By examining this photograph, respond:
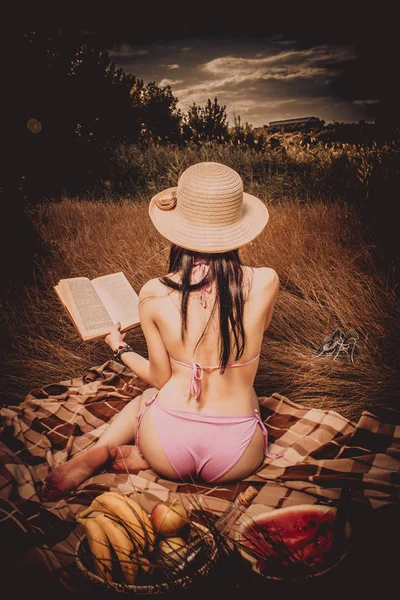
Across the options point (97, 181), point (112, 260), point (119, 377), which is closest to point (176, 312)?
point (119, 377)

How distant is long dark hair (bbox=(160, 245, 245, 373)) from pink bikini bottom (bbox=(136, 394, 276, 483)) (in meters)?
0.23

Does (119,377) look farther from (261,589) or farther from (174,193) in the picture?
(261,589)

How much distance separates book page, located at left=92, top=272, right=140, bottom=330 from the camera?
1.95 m

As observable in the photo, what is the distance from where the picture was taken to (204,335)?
137 centimetres

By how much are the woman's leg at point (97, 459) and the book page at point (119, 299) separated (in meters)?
0.41

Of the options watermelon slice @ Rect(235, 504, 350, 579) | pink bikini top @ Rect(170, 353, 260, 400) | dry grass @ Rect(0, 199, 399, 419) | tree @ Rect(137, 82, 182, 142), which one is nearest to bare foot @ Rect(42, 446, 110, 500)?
pink bikini top @ Rect(170, 353, 260, 400)

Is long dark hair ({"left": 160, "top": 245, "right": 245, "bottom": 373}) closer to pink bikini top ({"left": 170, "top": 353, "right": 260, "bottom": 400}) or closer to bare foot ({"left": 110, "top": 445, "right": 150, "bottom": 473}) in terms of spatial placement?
pink bikini top ({"left": 170, "top": 353, "right": 260, "bottom": 400})

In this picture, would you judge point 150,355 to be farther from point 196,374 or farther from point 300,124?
point 300,124

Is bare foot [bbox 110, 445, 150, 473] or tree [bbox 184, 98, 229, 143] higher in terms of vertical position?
tree [bbox 184, 98, 229, 143]

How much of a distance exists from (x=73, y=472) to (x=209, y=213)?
123 centimetres

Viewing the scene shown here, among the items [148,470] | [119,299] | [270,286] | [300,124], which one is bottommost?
[148,470]

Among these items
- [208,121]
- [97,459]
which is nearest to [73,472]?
[97,459]

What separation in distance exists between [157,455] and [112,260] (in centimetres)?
243

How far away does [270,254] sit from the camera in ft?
10.9
